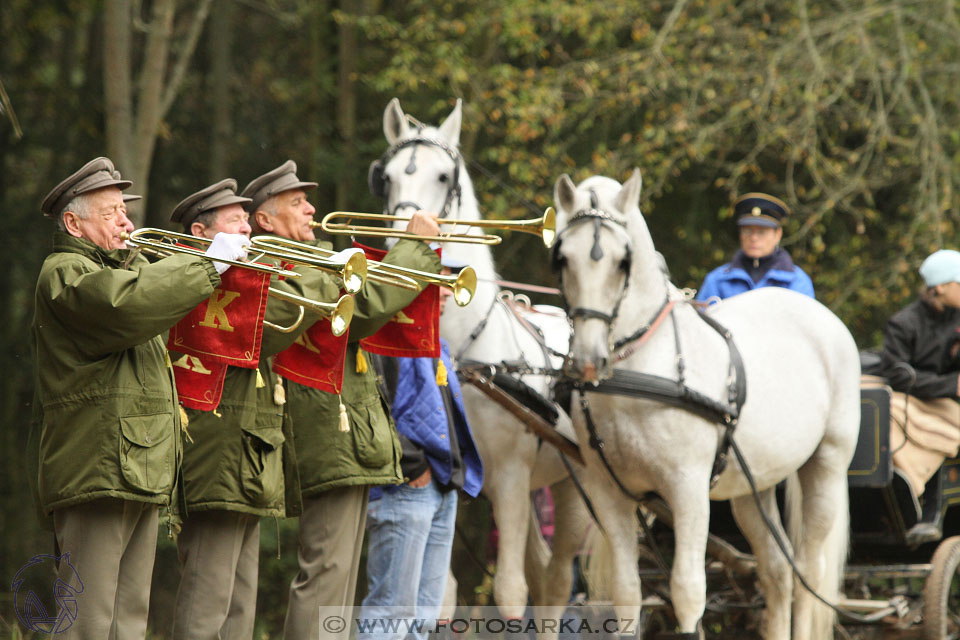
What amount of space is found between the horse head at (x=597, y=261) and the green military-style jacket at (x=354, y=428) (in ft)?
2.61

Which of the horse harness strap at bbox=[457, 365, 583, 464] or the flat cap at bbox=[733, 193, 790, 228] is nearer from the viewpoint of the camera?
the horse harness strap at bbox=[457, 365, 583, 464]

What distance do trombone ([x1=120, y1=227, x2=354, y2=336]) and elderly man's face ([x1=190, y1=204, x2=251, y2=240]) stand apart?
0.14m

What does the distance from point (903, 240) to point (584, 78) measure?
2865 millimetres

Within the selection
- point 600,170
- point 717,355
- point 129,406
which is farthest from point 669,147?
point 129,406

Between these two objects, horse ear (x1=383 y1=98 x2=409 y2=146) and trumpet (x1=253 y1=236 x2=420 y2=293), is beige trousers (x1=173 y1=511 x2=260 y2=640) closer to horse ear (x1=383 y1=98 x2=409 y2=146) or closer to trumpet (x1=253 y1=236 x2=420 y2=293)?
trumpet (x1=253 y1=236 x2=420 y2=293)

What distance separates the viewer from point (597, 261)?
4852 mm

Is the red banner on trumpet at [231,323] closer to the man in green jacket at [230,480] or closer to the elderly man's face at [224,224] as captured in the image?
the man in green jacket at [230,480]

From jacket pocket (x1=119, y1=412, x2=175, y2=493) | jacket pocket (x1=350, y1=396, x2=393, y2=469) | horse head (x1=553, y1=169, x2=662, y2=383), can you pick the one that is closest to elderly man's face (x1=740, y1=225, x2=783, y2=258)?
horse head (x1=553, y1=169, x2=662, y2=383)

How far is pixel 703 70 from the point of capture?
31.3ft

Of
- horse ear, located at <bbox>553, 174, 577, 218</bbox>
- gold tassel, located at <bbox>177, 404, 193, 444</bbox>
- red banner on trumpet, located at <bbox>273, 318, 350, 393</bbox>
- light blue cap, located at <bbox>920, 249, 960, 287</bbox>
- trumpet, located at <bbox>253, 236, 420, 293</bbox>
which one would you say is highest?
light blue cap, located at <bbox>920, 249, 960, 287</bbox>

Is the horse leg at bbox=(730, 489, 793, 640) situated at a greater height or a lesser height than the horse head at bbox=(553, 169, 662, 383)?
lesser

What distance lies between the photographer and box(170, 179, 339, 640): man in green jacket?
3822mm

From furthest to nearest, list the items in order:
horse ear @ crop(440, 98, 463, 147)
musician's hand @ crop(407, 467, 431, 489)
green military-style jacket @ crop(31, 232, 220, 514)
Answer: horse ear @ crop(440, 98, 463, 147), musician's hand @ crop(407, 467, 431, 489), green military-style jacket @ crop(31, 232, 220, 514)

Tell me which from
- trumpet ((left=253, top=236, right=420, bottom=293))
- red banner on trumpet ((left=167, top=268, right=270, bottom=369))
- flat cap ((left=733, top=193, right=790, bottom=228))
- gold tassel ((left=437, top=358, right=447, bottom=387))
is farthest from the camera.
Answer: flat cap ((left=733, top=193, right=790, bottom=228))
